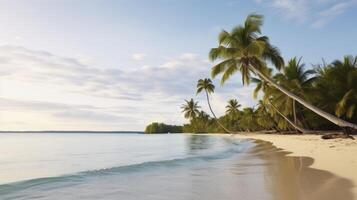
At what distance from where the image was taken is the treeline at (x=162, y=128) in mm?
152750

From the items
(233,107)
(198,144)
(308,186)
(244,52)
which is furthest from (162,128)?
(308,186)

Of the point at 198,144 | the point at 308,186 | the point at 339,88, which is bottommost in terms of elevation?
the point at 308,186

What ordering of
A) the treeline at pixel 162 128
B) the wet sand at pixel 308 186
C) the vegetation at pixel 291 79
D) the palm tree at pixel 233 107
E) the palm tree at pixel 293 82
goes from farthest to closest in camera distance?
1. the treeline at pixel 162 128
2. the palm tree at pixel 233 107
3. the palm tree at pixel 293 82
4. the vegetation at pixel 291 79
5. the wet sand at pixel 308 186

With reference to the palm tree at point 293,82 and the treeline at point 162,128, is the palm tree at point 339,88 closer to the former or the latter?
the palm tree at point 293,82

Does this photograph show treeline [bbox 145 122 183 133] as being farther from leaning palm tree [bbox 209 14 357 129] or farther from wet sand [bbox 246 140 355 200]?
wet sand [bbox 246 140 355 200]

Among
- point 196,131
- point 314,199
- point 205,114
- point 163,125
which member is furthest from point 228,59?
point 163,125

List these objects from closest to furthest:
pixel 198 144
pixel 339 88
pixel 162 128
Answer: pixel 339 88 → pixel 198 144 → pixel 162 128

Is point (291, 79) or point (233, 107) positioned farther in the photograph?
point (233, 107)

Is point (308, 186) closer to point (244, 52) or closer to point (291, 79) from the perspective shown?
point (244, 52)

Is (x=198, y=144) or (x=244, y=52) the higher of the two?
(x=244, y=52)

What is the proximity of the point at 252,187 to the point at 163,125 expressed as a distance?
146043 mm

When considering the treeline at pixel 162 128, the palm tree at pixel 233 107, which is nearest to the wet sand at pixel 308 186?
the palm tree at pixel 233 107

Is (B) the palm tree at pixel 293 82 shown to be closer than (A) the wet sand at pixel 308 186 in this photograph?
No

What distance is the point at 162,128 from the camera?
153875 mm
